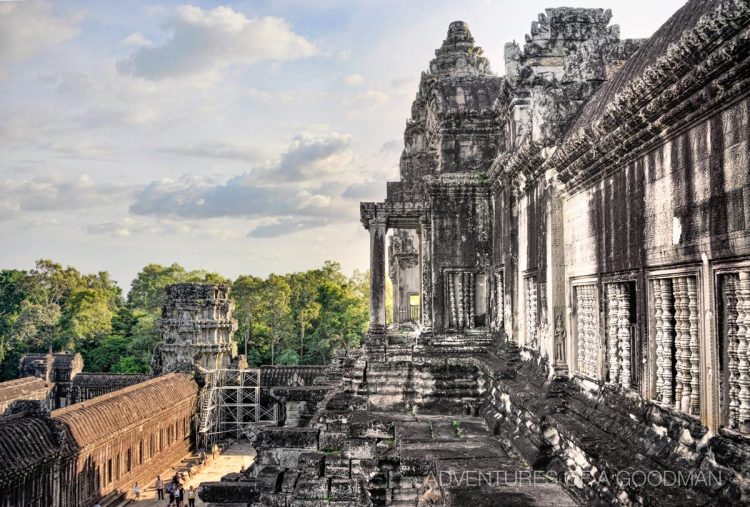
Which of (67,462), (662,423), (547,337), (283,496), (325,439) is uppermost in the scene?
(547,337)

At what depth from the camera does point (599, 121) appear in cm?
561

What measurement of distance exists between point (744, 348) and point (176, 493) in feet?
61.0

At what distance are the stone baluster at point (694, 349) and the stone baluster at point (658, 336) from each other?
0.45 meters

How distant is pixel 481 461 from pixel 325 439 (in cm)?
336

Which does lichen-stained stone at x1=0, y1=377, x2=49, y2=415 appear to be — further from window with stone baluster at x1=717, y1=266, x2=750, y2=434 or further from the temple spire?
window with stone baluster at x1=717, y1=266, x2=750, y2=434

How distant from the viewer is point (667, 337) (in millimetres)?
4938

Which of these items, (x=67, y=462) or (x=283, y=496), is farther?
(x=67, y=462)

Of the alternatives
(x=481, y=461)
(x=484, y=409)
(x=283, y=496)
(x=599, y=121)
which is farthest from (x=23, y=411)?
(x=599, y=121)

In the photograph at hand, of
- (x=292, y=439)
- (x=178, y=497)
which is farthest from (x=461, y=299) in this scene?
(x=178, y=497)

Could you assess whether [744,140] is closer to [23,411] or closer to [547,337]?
[547,337]

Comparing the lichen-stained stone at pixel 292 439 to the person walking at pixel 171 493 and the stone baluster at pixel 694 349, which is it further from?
the person walking at pixel 171 493

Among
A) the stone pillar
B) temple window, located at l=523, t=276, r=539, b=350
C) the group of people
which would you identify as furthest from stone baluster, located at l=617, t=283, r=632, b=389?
the group of people

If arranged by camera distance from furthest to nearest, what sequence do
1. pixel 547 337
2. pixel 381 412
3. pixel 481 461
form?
pixel 381 412
pixel 547 337
pixel 481 461

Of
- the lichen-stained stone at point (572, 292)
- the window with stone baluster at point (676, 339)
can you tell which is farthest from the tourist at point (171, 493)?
the window with stone baluster at point (676, 339)
